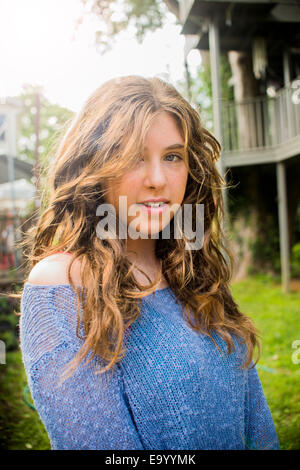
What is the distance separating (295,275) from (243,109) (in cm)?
96

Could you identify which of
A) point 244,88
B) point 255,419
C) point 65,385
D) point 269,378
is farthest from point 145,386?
point 244,88

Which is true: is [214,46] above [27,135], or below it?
above

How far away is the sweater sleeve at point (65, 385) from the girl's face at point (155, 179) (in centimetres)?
21

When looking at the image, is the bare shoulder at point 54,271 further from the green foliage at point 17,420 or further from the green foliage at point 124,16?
the green foliage at point 17,420

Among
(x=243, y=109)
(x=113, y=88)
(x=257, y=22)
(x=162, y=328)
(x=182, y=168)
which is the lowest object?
(x=162, y=328)

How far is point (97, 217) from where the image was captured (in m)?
0.76

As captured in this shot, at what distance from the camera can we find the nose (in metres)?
0.72

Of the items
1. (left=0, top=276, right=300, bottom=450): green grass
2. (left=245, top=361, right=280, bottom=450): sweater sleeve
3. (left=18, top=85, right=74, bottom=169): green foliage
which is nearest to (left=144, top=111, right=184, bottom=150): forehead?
(left=18, top=85, right=74, bottom=169): green foliage

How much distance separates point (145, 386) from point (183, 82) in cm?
82

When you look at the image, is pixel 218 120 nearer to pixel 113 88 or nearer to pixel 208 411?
pixel 113 88

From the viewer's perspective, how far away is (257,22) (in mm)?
1268

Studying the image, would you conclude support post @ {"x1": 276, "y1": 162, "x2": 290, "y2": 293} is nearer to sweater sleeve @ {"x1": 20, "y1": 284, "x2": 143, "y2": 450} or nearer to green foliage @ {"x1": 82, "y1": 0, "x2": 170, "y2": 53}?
green foliage @ {"x1": 82, "y1": 0, "x2": 170, "y2": 53}

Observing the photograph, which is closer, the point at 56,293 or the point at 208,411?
the point at 56,293

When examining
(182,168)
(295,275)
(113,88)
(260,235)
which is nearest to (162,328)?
(182,168)
